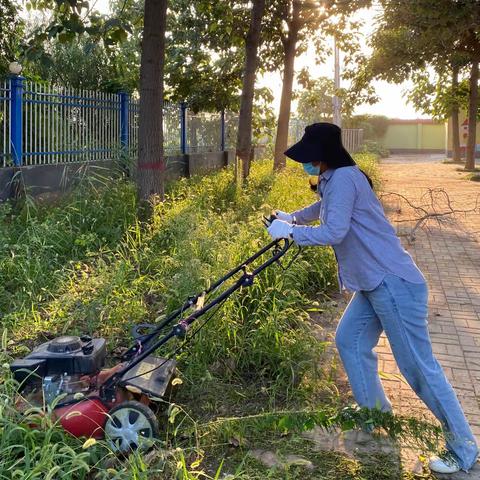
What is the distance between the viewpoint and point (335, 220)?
320 centimetres

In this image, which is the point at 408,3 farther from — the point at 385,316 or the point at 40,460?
the point at 40,460

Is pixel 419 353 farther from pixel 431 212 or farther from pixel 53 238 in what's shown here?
pixel 431 212

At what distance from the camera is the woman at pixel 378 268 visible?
3.22m

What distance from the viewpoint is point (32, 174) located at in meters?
9.08

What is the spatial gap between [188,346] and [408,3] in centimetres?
1064

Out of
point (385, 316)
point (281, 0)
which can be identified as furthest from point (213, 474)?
point (281, 0)

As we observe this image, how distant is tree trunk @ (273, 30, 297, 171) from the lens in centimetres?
1648

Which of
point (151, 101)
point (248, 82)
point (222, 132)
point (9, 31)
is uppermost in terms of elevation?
point (9, 31)

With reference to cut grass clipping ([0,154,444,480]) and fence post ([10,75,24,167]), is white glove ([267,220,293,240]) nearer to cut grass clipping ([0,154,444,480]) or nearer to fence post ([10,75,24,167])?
cut grass clipping ([0,154,444,480])

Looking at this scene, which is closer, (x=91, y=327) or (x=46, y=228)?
(x=91, y=327)

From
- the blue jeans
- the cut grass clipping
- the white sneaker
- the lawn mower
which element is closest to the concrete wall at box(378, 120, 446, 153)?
the cut grass clipping

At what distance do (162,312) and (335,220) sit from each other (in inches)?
89.0

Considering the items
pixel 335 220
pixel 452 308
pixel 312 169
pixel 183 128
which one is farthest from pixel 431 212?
pixel 335 220

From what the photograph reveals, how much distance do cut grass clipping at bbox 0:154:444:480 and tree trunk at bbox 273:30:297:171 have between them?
8.85 metres
